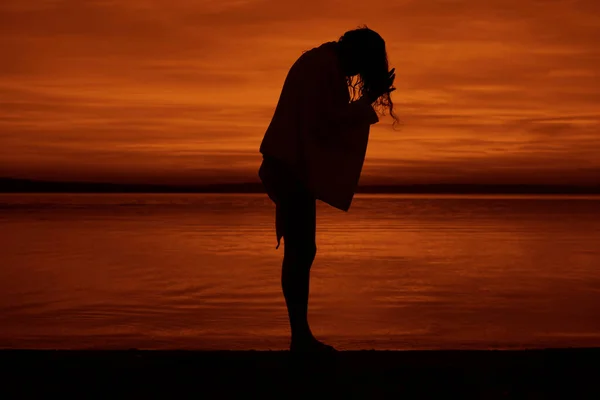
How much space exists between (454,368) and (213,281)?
1254 centimetres

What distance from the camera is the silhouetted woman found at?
4246mm

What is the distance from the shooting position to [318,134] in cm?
429

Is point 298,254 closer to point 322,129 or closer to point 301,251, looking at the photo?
point 301,251

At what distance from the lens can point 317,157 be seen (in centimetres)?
426

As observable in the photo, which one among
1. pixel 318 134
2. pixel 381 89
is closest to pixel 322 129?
pixel 318 134

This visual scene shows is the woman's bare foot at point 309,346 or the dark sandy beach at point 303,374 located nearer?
the dark sandy beach at point 303,374

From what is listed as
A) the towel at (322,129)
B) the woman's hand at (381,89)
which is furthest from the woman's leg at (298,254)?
the woman's hand at (381,89)

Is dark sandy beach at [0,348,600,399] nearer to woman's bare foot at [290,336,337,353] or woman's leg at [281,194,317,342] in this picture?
woman's bare foot at [290,336,337,353]

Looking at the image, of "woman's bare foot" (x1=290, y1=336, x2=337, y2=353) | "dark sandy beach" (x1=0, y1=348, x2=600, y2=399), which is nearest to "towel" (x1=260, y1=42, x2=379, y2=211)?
"woman's bare foot" (x1=290, y1=336, x2=337, y2=353)

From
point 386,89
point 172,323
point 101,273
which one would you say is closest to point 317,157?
point 386,89

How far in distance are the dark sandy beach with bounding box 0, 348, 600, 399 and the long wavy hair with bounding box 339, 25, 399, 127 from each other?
125 centimetres

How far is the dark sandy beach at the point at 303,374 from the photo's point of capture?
3.62 m

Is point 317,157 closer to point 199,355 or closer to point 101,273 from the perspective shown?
point 199,355

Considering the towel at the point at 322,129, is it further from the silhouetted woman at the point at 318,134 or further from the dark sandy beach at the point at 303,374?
the dark sandy beach at the point at 303,374
